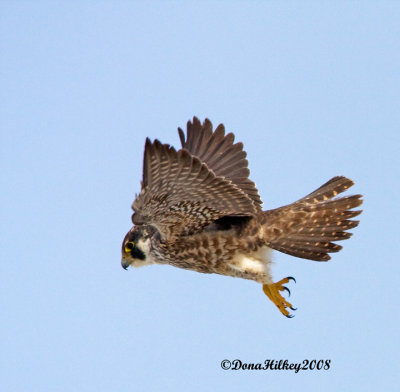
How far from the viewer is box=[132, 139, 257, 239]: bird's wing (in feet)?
20.2

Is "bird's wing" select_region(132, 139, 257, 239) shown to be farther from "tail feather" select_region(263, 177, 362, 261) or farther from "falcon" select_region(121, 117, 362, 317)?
"tail feather" select_region(263, 177, 362, 261)

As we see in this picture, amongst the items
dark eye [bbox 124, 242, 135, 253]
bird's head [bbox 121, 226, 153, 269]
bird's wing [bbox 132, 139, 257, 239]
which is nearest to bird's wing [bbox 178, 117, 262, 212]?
bird's wing [bbox 132, 139, 257, 239]

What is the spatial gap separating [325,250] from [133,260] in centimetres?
185

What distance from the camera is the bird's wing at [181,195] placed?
6.17 m

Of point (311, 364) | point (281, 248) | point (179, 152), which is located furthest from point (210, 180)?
point (311, 364)

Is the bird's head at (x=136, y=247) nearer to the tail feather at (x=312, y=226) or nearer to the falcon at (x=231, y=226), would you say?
the falcon at (x=231, y=226)

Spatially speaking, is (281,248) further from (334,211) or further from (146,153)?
(146,153)

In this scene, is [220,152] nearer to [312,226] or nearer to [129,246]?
[312,226]

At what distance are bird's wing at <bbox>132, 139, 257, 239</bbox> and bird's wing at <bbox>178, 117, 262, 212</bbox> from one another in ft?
1.56

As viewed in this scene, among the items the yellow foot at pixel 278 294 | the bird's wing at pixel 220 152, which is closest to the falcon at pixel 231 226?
the bird's wing at pixel 220 152

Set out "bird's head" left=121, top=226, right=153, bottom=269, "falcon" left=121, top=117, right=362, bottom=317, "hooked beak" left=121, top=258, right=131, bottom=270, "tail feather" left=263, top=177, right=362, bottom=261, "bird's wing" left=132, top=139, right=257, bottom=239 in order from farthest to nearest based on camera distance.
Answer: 1. "hooked beak" left=121, top=258, right=131, bottom=270
2. "bird's head" left=121, top=226, right=153, bottom=269
3. "tail feather" left=263, top=177, right=362, bottom=261
4. "falcon" left=121, top=117, right=362, bottom=317
5. "bird's wing" left=132, top=139, right=257, bottom=239

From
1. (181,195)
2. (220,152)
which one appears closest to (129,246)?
(181,195)

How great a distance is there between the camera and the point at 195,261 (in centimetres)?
723

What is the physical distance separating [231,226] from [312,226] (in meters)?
0.76
